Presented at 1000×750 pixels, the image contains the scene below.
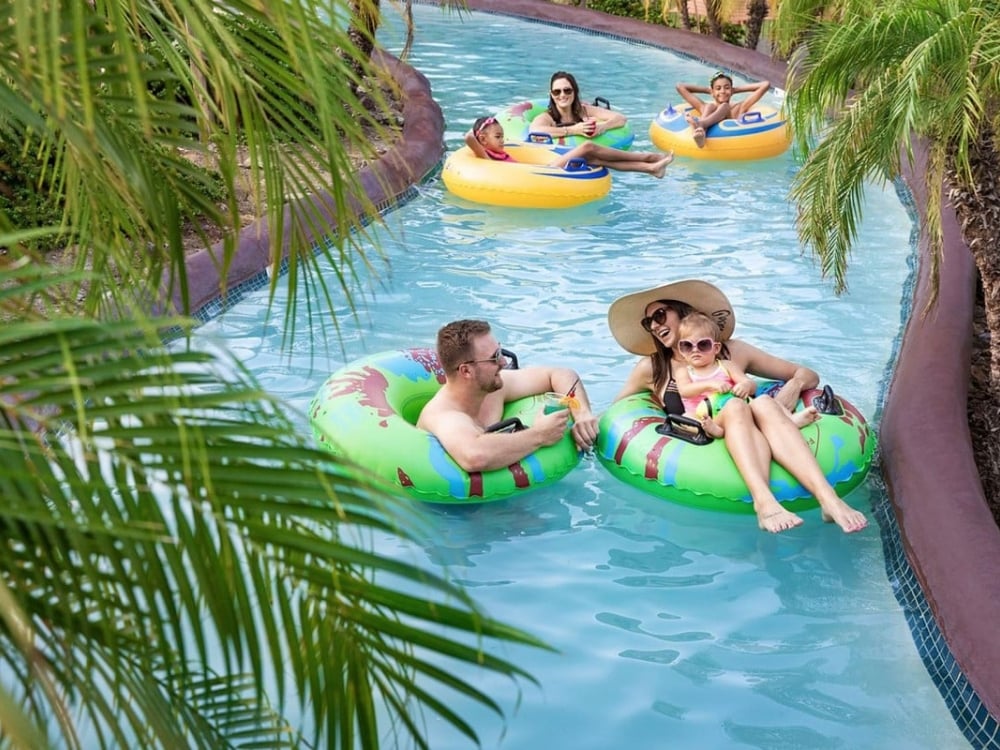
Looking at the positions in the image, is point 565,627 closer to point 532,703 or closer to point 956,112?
point 532,703

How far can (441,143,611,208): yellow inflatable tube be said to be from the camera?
31.0 feet

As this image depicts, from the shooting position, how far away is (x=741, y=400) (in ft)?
17.3

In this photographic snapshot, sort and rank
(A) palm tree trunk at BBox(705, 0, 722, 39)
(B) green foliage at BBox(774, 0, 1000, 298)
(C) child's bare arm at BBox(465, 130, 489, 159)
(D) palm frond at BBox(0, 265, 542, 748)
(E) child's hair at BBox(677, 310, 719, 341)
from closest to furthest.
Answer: (D) palm frond at BBox(0, 265, 542, 748)
(B) green foliage at BBox(774, 0, 1000, 298)
(E) child's hair at BBox(677, 310, 719, 341)
(C) child's bare arm at BBox(465, 130, 489, 159)
(A) palm tree trunk at BBox(705, 0, 722, 39)

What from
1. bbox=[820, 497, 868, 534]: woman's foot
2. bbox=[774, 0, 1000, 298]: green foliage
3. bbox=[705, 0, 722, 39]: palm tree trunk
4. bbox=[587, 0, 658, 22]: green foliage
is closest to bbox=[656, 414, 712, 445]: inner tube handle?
bbox=[820, 497, 868, 534]: woman's foot

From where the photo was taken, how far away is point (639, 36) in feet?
58.6

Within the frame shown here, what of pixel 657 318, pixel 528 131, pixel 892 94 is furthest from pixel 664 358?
pixel 528 131

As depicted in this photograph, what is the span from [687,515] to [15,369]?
4.13 metres

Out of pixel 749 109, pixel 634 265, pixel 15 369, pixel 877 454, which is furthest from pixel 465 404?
pixel 749 109

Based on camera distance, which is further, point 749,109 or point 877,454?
point 749,109

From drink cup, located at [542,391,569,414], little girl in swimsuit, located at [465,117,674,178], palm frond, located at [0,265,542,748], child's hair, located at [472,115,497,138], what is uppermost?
palm frond, located at [0,265,542,748]

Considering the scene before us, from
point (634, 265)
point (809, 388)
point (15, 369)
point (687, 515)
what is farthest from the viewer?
point (634, 265)

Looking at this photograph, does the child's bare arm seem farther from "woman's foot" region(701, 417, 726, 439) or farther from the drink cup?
"woman's foot" region(701, 417, 726, 439)

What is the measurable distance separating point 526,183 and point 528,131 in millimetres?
1442

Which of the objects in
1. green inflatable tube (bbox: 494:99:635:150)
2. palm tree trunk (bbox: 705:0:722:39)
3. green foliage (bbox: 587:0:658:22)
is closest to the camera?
green inflatable tube (bbox: 494:99:635:150)
